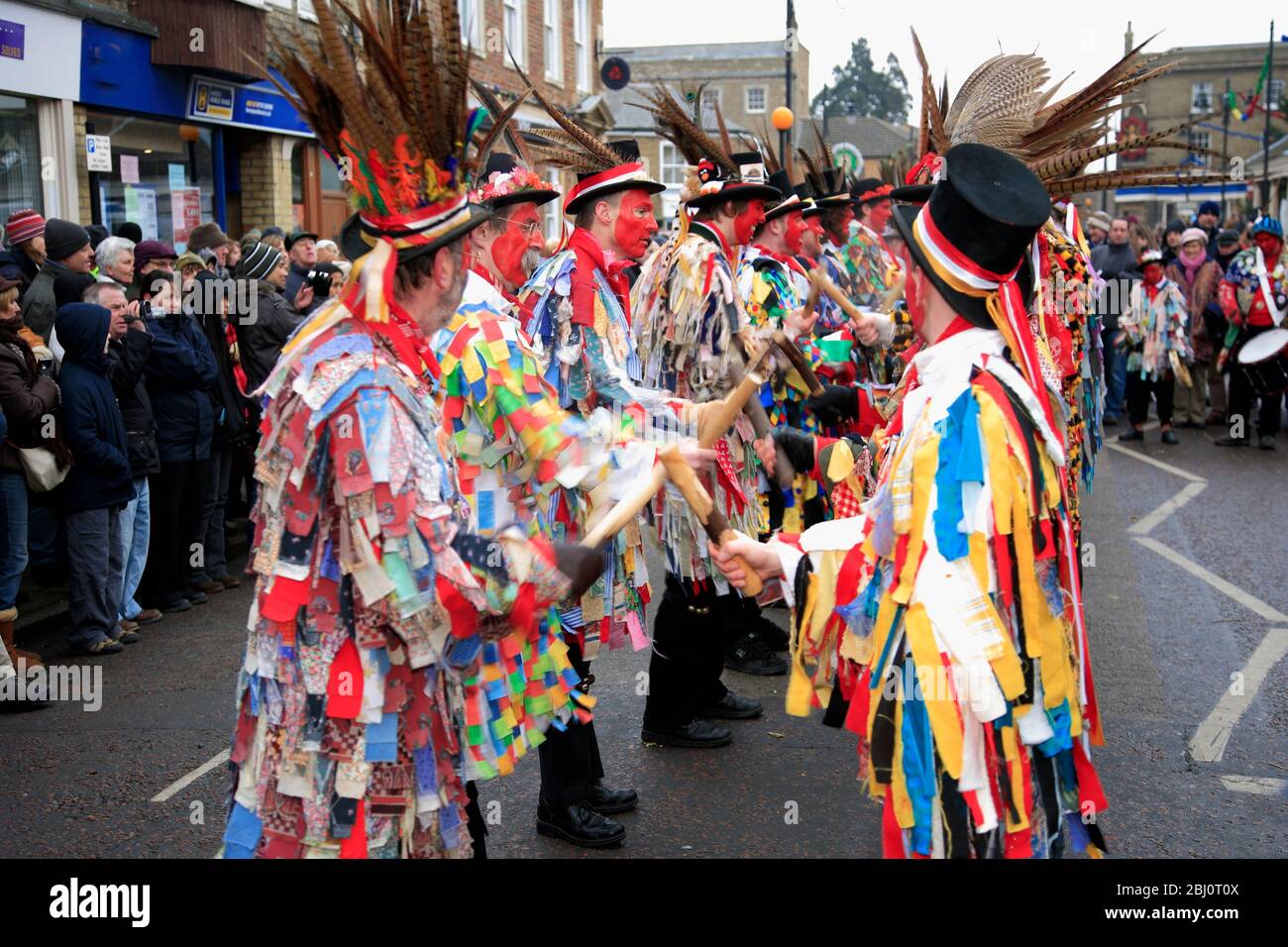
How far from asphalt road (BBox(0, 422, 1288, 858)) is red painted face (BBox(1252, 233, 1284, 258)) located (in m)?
6.73

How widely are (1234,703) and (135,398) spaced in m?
5.98

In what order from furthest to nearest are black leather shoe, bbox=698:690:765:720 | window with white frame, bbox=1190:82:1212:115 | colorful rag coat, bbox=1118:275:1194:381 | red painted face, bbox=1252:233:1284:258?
window with white frame, bbox=1190:82:1212:115 → red painted face, bbox=1252:233:1284:258 → colorful rag coat, bbox=1118:275:1194:381 → black leather shoe, bbox=698:690:765:720

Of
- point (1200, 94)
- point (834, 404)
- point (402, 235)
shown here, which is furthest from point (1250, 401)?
point (1200, 94)

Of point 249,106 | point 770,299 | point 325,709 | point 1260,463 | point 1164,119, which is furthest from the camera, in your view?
point 1164,119

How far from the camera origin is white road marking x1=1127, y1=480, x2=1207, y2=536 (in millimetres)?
9352

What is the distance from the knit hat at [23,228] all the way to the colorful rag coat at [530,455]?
174 inches

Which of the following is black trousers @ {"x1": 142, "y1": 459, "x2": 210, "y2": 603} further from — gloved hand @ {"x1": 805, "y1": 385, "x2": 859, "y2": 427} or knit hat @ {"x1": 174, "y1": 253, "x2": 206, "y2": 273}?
gloved hand @ {"x1": 805, "y1": 385, "x2": 859, "y2": 427}

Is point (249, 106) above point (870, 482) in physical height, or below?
above

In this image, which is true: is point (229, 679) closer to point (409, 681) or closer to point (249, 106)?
point (409, 681)

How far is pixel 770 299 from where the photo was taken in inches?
262

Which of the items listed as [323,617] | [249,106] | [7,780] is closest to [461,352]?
[323,617]

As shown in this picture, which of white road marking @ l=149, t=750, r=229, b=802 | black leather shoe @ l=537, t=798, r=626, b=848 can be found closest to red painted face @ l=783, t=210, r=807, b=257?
black leather shoe @ l=537, t=798, r=626, b=848

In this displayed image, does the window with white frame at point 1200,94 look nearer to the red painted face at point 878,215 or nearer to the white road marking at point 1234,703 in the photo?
the red painted face at point 878,215
